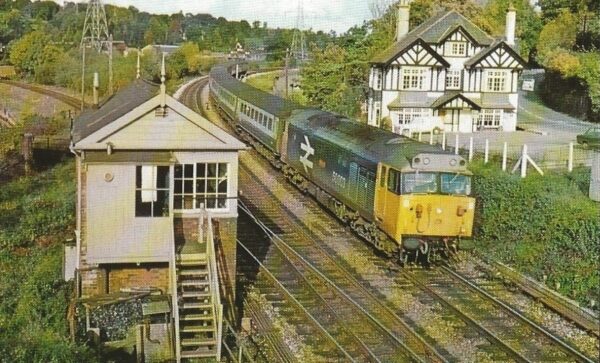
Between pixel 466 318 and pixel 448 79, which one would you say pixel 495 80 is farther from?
pixel 466 318

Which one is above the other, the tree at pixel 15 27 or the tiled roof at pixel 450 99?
the tree at pixel 15 27

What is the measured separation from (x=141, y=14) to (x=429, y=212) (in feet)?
320

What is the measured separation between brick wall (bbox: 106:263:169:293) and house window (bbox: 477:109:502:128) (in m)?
30.2

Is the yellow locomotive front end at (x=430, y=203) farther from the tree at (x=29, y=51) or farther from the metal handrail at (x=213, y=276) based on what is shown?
the tree at (x=29, y=51)

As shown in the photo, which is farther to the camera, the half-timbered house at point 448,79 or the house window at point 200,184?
the half-timbered house at point 448,79

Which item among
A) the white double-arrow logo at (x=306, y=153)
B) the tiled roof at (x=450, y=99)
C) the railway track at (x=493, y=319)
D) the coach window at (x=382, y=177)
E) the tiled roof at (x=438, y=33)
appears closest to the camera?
the railway track at (x=493, y=319)

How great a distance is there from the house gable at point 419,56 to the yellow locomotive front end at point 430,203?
79.0 ft

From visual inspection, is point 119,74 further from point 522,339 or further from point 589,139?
point 522,339

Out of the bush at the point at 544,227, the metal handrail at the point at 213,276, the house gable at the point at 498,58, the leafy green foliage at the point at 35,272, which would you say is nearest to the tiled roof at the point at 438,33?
the house gable at the point at 498,58

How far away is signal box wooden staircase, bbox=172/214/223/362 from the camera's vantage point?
13602mm

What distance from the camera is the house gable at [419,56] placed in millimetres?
40875

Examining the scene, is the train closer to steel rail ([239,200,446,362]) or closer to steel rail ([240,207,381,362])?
steel rail ([239,200,446,362])

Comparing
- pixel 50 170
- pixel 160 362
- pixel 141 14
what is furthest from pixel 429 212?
pixel 141 14

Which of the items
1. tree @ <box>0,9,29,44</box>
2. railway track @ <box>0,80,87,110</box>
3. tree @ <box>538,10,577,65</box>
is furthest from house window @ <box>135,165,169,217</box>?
tree @ <box>0,9,29,44</box>
